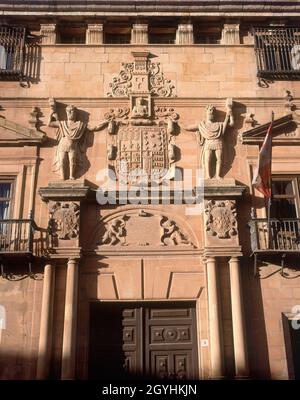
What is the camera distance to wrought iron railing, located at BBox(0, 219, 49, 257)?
1189 cm

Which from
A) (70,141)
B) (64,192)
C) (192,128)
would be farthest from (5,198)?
(192,128)

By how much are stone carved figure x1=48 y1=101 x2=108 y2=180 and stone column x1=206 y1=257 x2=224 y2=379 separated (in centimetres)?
426

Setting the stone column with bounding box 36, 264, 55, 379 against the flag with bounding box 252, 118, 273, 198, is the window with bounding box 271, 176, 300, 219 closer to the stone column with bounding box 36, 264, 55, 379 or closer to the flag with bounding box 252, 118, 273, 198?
the flag with bounding box 252, 118, 273, 198

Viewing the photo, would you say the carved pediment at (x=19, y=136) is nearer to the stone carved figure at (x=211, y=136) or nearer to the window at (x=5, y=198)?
the window at (x=5, y=198)

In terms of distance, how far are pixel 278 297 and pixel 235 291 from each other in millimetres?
1138

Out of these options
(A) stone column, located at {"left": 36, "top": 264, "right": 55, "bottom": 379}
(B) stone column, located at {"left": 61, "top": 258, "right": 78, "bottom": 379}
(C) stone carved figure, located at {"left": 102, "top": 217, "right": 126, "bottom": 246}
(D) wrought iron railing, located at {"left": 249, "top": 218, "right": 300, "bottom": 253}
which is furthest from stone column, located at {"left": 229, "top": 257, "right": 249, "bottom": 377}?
(A) stone column, located at {"left": 36, "top": 264, "right": 55, "bottom": 379}

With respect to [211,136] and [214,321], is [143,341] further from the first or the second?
[211,136]

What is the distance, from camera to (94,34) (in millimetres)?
14875

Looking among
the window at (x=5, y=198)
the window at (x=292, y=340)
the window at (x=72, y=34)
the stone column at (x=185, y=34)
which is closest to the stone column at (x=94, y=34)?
the window at (x=72, y=34)

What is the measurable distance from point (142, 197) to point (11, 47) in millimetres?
6092
